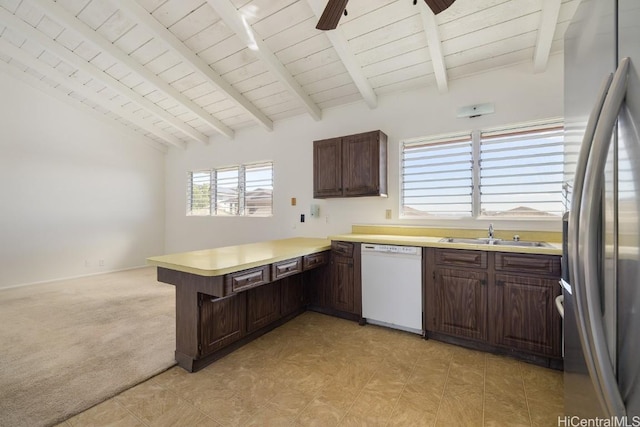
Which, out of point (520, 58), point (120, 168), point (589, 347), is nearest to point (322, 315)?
point (589, 347)

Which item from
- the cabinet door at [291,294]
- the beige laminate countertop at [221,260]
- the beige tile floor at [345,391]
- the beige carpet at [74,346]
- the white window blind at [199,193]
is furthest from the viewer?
the white window blind at [199,193]

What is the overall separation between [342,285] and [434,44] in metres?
2.59

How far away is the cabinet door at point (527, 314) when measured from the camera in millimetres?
2137

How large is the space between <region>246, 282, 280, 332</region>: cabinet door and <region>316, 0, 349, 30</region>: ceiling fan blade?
7.42 ft

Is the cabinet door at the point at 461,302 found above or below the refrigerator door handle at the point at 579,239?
below

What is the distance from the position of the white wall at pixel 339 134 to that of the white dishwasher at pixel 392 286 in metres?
0.71

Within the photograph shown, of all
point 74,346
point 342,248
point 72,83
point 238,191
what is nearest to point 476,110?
point 342,248

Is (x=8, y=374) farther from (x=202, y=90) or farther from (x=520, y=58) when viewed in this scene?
(x=520, y=58)

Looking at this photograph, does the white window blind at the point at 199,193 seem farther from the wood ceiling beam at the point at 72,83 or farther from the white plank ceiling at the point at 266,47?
the white plank ceiling at the point at 266,47

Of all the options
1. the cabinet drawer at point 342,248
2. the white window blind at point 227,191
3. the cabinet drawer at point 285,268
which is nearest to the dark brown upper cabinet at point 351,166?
the cabinet drawer at point 342,248

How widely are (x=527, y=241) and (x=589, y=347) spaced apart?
241 centimetres

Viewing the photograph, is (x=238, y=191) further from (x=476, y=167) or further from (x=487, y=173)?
(x=487, y=173)

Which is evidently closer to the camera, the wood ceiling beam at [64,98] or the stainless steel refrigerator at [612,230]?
the stainless steel refrigerator at [612,230]

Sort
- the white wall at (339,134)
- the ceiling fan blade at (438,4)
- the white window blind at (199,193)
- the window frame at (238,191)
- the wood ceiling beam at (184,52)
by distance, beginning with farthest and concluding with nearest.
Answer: the white window blind at (199,193), the window frame at (238,191), the white wall at (339,134), the wood ceiling beam at (184,52), the ceiling fan blade at (438,4)
